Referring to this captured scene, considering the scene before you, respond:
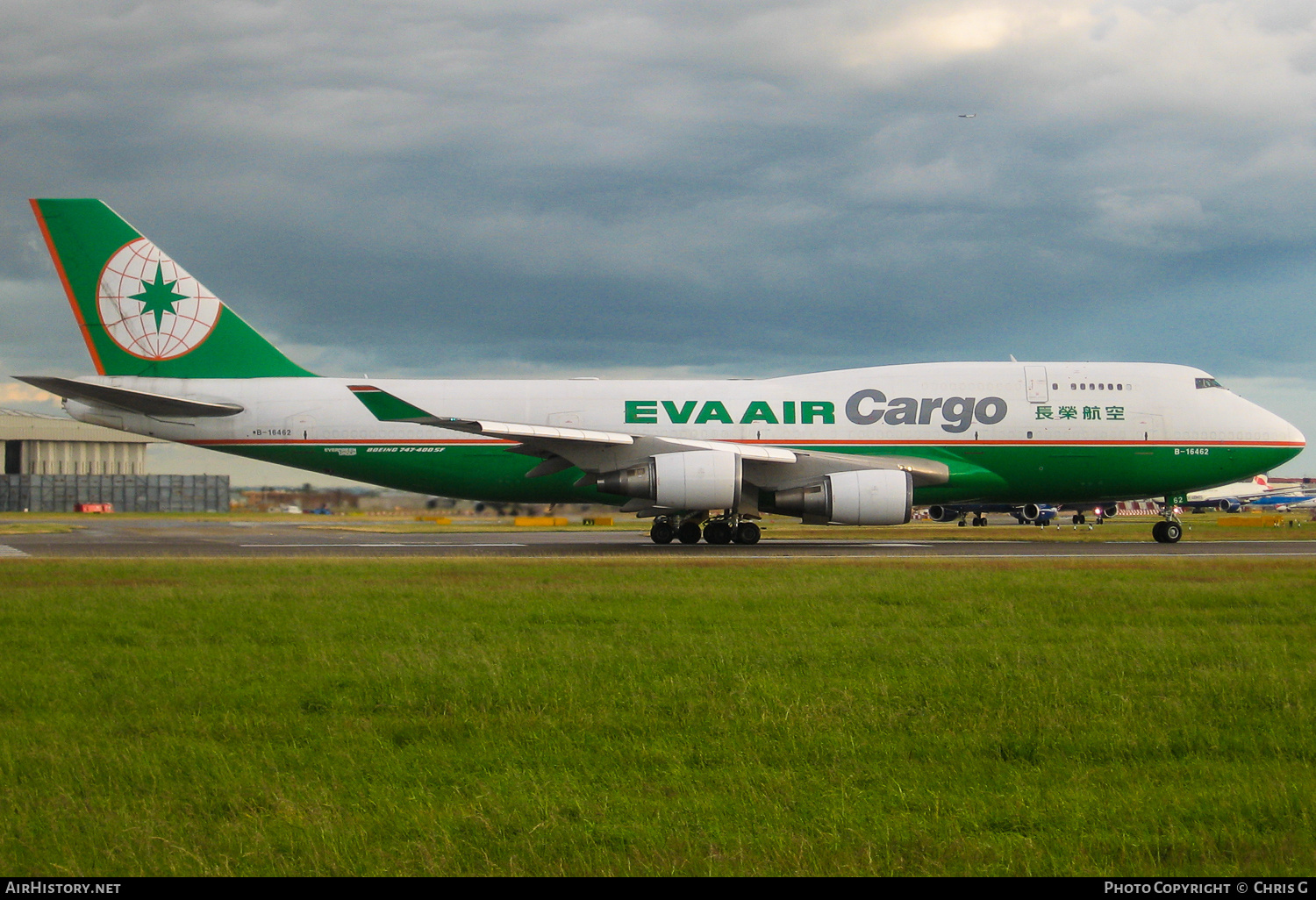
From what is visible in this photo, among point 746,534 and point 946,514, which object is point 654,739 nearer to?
point 746,534

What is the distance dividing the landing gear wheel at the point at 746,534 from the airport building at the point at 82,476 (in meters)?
68.7

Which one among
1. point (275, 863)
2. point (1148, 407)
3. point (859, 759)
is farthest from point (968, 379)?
point (275, 863)

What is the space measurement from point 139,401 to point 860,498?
661 inches

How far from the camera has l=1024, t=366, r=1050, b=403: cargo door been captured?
86.5 feet

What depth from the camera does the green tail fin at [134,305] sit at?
82.3ft

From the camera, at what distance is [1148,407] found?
1051 inches

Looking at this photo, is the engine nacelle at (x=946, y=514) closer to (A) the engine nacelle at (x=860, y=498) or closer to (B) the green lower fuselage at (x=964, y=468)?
(B) the green lower fuselage at (x=964, y=468)

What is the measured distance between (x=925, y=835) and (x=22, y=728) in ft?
16.6

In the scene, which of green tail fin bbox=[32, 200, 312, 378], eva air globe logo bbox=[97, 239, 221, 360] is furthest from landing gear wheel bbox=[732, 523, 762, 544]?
eva air globe logo bbox=[97, 239, 221, 360]

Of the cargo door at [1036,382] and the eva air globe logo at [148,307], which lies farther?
the cargo door at [1036,382]

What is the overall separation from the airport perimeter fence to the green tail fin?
66214 millimetres

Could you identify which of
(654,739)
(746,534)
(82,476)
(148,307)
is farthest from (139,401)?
(82,476)

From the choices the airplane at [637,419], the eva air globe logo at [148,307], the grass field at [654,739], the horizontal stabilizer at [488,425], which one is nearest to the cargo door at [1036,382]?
the airplane at [637,419]

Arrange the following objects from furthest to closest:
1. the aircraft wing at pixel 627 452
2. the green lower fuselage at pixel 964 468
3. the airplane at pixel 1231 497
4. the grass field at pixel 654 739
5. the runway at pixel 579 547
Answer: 1. the airplane at pixel 1231 497
2. the green lower fuselage at pixel 964 468
3. the aircraft wing at pixel 627 452
4. the runway at pixel 579 547
5. the grass field at pixel 654 739
